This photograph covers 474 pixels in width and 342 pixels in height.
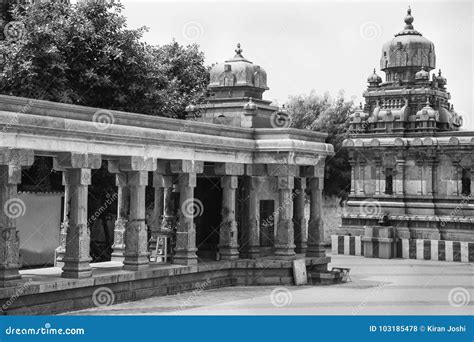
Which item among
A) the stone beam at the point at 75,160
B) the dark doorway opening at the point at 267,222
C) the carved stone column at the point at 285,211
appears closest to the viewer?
the stone beam at the point at 75,160

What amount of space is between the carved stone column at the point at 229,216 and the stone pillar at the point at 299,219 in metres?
3.84

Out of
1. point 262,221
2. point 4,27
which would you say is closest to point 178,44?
point 4,27

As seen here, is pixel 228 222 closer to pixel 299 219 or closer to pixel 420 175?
pixel 299 219

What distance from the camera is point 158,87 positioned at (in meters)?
37.2

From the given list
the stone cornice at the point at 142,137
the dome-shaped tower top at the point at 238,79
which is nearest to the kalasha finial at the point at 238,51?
the dome-shaped tower top at the point at 238,79

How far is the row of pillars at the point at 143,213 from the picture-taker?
1888cm

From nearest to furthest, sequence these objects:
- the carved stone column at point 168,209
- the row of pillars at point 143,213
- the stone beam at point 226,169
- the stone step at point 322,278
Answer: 1. the row of pillars at point 143,213
2. the stone beam at point 226,169
3. the stone step at point 322,278
4. the carved stone column at point 168,209

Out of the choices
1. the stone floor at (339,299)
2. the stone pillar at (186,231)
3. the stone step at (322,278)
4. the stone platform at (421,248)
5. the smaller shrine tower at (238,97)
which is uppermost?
the smaller shrine tower at (238,97)

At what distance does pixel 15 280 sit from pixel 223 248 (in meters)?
9.56

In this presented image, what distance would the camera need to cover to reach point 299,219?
30156 mm

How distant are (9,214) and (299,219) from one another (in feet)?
46.2

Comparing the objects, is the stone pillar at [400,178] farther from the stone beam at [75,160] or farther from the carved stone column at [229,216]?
the stone beam at [75,160]

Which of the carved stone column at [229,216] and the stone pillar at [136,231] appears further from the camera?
the carved stone column at [229,216]

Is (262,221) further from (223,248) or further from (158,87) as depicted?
(158,87)
